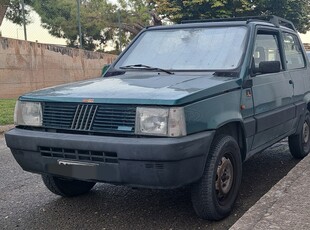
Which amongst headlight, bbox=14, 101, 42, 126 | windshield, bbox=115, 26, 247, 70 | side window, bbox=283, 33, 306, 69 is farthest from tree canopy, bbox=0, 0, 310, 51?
headlight, bbox=14, 101, 42, 126

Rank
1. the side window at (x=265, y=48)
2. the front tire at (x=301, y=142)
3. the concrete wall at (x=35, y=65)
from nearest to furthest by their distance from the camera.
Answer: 1. the side window at (x=265, y=48)
2. the front tire at (x=301, y=142)
3. the concrete wall at (x=35, y=65)

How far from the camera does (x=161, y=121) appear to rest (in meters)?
3.09

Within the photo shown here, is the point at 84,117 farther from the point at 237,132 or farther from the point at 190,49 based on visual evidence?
the point at 190,49

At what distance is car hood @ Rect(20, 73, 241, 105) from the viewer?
3.16 meters

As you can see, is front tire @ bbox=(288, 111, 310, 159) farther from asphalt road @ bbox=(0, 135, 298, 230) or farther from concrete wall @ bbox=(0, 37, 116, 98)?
concrete wall @ bbox=(0, 37, 116, 98)

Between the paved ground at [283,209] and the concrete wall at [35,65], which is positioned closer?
the paved ground at [283,209]

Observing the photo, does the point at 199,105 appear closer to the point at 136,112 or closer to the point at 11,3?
the point at 136,112

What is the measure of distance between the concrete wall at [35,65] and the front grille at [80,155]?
1257 centimetres

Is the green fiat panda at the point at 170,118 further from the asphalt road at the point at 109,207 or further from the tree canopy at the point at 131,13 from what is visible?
the tree canopy at the point at 131,13

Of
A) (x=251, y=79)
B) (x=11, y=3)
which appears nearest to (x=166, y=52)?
(x=251, y=79)

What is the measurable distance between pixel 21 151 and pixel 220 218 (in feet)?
5.81

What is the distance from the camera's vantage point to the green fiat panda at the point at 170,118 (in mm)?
3105

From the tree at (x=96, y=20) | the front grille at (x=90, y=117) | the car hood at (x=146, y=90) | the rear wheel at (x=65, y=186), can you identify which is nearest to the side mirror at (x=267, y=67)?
the car hood at (x=146, y=90)

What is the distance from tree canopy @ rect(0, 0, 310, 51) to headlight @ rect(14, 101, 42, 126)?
21.5 metres
